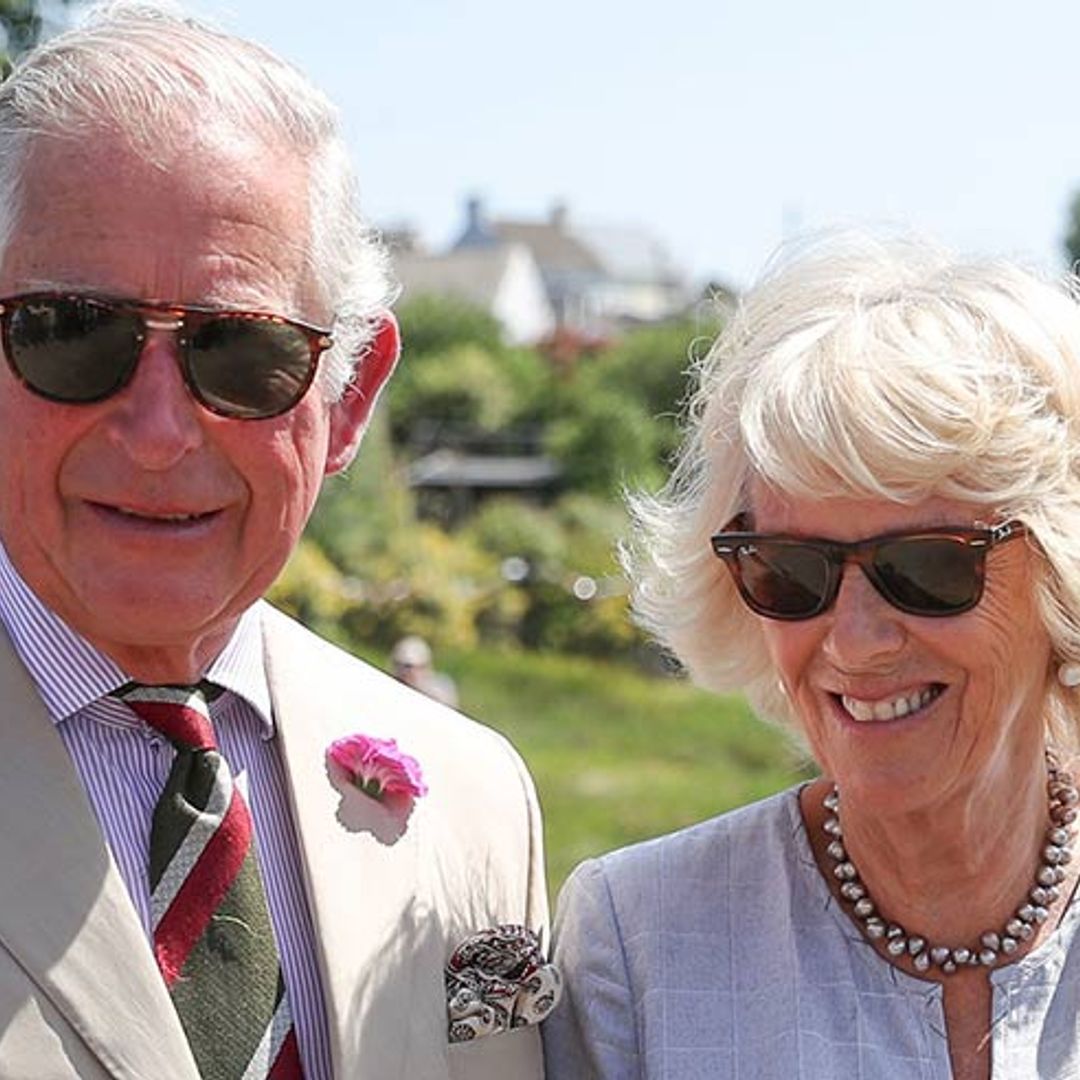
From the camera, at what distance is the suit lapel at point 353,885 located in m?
2.54

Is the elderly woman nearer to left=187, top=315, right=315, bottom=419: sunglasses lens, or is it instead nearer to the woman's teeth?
the woman's teeth

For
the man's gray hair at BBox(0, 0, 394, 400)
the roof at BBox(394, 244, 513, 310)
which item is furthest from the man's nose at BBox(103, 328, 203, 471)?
the roof at BBox(394, 244, 513, 310)

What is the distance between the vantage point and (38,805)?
2354 millimetres

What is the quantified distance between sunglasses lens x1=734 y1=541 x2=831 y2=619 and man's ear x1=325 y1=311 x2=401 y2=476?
0.55 meters

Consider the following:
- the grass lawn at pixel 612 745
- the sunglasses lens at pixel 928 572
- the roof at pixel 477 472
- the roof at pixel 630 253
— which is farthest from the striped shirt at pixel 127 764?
the roof at pixel 630 253

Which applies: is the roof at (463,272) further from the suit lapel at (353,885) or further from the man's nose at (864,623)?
the man's nose at (864,623)

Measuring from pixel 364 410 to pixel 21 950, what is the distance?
0.88m

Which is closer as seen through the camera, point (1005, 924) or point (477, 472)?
point (1005, 924)

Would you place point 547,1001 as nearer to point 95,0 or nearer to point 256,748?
point 256,748

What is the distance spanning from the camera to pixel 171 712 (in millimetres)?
2461

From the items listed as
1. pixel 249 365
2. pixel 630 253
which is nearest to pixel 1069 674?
pixel 249 365

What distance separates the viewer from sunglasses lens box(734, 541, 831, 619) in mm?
2621

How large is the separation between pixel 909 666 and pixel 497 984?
2.28 ft

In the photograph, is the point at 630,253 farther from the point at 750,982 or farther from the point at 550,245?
the point at 750,982
